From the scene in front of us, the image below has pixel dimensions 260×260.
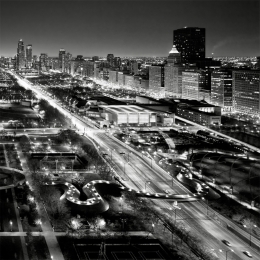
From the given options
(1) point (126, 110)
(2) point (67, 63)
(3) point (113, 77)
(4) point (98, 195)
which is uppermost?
(2) point (67, 63)

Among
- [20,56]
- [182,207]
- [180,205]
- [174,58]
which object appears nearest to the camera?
[182,207]

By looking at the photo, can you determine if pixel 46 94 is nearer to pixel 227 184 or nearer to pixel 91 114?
pixel 91 114

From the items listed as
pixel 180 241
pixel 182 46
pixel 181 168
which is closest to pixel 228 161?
pixel 181 168

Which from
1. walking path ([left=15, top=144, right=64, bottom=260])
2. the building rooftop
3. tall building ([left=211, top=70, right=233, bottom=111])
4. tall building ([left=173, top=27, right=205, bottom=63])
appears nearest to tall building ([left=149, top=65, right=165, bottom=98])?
tall building ([left=211, top=70, right=233, bottom=111])

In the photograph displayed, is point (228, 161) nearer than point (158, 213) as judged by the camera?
No

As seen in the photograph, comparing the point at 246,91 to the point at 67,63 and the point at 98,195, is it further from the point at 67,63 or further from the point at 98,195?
the point at 67,63

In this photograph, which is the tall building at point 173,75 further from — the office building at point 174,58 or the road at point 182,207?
the road at point 182,207

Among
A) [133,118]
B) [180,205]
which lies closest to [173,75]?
[133,118]
